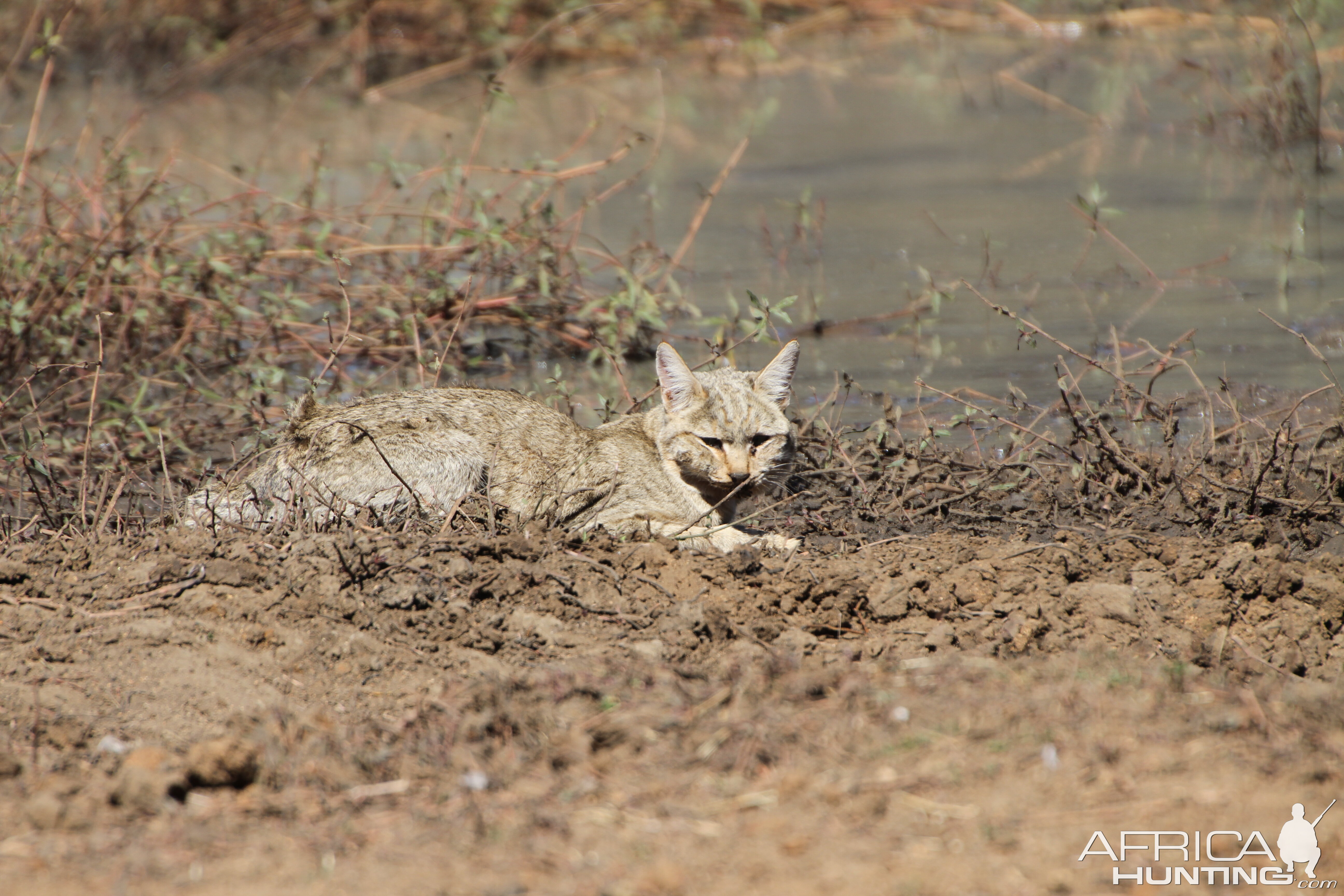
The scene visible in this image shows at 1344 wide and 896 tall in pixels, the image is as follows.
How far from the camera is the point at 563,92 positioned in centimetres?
1536

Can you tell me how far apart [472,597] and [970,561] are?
1.76m

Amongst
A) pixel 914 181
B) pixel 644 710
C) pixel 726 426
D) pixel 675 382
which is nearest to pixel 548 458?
pixel 675 382

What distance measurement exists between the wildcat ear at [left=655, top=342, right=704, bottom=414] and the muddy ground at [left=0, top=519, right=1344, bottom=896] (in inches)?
37.1

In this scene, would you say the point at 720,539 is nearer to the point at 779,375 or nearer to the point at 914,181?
the point at 779,375

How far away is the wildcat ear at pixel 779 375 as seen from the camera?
5395 mm

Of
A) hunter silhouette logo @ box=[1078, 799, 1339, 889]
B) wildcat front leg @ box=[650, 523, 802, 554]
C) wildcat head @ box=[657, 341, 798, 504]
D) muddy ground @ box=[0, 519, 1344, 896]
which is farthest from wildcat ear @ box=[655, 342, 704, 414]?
hunter silhouette logo @ box=[1078, 799, 1339, 889]

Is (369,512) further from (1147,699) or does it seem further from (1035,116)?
(1035,116)

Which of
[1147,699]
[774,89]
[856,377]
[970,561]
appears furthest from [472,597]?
[774,89]

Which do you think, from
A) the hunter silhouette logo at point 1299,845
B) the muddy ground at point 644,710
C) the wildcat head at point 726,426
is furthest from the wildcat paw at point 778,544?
the hunter silhouette logo at point 1299,845

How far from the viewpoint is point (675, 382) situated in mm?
5352

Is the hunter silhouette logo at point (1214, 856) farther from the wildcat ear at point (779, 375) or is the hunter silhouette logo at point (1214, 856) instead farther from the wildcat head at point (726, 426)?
the wildcat ear at point (779, 375)

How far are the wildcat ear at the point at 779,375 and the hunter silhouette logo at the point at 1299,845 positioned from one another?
Answer: 9.64 ft

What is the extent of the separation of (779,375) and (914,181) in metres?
6.32

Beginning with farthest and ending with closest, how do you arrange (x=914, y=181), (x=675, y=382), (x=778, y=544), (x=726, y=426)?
(x=914, y=181)
(x=675, y=382)
(x=726, y=426)
(x=778, y=544)
